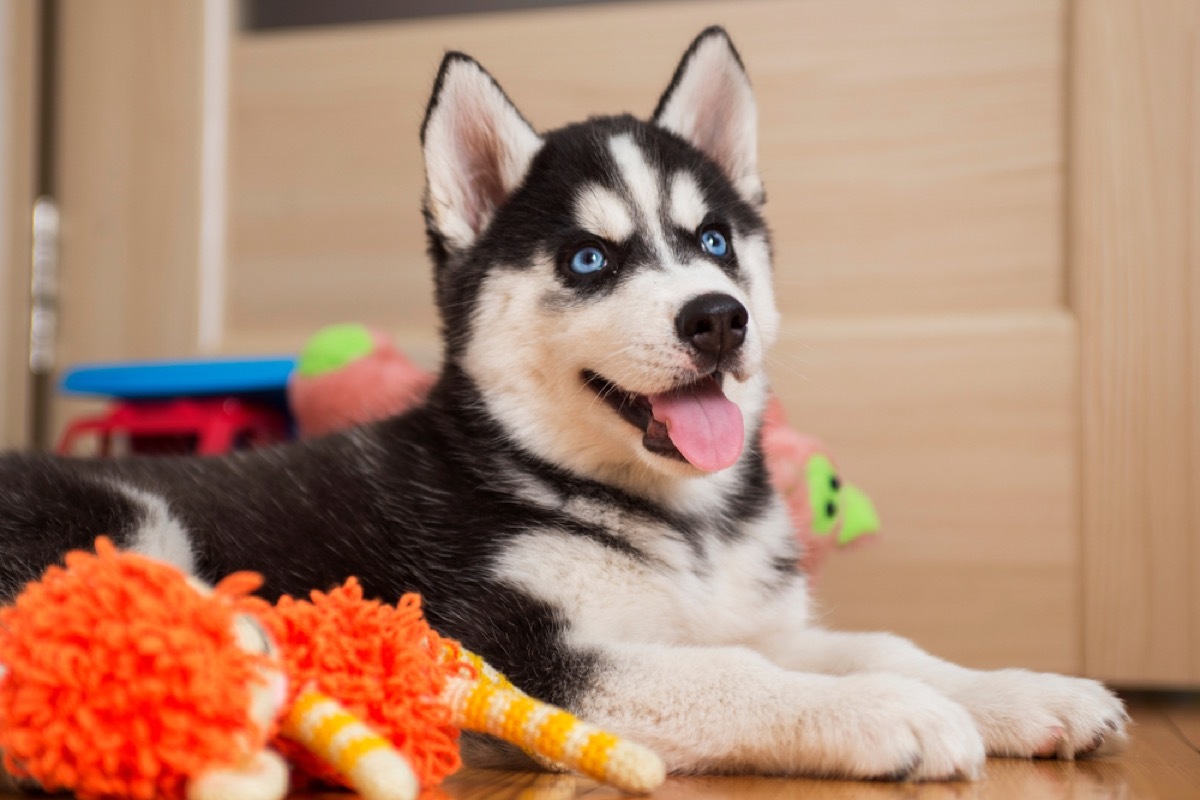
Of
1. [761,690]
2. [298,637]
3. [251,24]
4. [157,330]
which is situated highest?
[251,24]

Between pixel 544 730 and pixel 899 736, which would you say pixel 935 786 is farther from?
pixel 544 730

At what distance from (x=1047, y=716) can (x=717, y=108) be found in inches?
53.1

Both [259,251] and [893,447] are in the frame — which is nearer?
[893,447]

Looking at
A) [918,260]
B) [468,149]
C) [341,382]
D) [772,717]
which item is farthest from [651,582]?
[918,260]

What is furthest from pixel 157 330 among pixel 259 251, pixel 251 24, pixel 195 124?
pixel 251 24

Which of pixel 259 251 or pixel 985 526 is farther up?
pixel 259 251

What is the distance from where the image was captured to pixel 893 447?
3098 mm

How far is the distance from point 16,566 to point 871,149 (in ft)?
7.90

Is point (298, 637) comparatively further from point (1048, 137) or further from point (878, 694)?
point (1048, 137)

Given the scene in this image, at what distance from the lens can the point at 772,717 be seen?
150 centimetres

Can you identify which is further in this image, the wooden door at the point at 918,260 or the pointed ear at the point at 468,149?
the wooden door at the point at 918,260

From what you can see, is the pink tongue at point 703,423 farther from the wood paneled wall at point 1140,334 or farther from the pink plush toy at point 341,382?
the wood paneled wall at point 1140,334

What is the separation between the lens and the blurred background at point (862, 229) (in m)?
2.95

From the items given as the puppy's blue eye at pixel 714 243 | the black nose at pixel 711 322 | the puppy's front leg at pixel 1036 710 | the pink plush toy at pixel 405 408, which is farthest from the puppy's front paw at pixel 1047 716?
the puppy's blue eye at pixel 714 243
